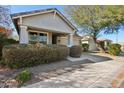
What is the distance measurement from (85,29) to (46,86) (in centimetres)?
1976

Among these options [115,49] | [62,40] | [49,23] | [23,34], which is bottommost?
[115,49]

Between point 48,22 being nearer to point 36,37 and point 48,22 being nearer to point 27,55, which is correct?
point 36,37

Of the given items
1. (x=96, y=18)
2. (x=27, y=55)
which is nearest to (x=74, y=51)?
(x=27, y=55)

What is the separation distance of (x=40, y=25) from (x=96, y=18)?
11.1 m

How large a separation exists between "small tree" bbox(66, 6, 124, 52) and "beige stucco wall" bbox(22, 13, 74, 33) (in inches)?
242

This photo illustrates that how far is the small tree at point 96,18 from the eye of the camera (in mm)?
20602

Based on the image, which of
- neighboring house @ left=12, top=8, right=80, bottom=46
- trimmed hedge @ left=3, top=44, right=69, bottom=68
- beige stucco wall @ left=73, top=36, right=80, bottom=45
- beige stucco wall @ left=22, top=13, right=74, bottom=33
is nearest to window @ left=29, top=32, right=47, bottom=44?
neighboring house @ left=12, top=8, right=80, bottom=46

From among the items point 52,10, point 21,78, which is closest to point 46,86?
point 21,78

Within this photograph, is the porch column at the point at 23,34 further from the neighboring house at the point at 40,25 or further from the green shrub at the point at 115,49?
the green shrub at the point at 115,49

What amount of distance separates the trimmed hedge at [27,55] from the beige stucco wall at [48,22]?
3.02 meters

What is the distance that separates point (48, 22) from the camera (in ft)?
49.3

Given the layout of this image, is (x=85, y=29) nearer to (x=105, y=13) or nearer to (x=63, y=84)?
(x=105, y=13)

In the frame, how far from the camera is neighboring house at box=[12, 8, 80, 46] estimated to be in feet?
42.5
